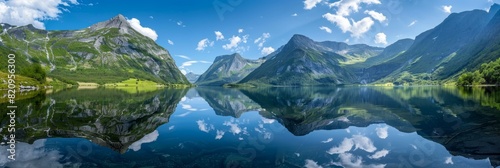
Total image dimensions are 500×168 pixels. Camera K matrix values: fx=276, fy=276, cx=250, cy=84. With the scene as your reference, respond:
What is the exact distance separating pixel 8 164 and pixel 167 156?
34.0 ft

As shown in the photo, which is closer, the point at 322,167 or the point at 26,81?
the point at 322,167

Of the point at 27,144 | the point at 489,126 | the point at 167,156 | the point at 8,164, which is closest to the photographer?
the point at 8,164

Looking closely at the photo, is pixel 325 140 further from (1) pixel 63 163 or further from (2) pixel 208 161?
(1) pixel 63 163

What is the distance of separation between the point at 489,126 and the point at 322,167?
26060 mm

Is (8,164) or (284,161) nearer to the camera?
(8,164)

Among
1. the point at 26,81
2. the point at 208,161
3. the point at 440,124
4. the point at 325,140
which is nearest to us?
the point at 208,161

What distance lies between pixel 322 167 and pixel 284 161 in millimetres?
2884

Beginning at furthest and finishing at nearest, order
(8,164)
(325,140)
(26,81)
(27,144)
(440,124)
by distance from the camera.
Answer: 1. (26,81)
2. (440,124)
3. (325,140)
4. (27,144)
5. (8,164)

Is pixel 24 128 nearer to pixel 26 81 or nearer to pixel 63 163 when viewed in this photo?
→ pixel 63 163

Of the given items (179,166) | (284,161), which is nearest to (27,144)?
(179,166)

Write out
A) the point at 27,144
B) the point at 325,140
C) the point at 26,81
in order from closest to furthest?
1. the point at 27,144
2. the point at 325,140
3. the point at 26,81

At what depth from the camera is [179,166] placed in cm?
1927

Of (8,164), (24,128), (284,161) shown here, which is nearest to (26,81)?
(24,128)

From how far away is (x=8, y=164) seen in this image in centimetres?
1878
